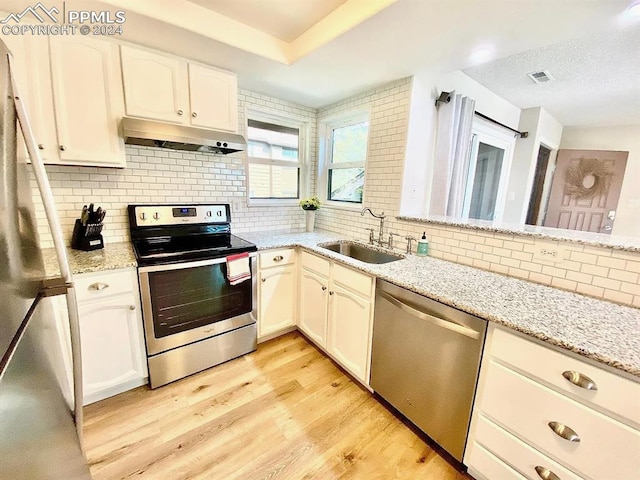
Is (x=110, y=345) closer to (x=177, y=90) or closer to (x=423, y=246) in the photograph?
(x=177, y=90)

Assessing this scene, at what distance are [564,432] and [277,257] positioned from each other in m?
1.93

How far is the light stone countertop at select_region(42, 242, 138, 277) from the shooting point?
4.98 feet

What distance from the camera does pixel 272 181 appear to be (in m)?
2.99

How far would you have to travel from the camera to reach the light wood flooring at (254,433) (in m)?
1.39

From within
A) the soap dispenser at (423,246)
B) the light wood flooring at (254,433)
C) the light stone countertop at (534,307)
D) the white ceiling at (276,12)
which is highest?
the white ceiling at (276,12)

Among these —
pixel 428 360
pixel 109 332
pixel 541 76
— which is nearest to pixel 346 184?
pixel 428 360

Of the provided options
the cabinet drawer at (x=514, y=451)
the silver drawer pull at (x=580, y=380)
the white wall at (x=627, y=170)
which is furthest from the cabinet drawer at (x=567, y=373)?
the white wall at (x=627, y=170)

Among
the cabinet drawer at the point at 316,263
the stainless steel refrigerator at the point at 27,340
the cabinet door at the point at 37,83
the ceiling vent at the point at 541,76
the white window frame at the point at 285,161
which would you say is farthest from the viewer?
the white window frame at the point at 285,161

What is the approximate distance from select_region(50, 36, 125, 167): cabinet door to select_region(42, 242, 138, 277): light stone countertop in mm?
591

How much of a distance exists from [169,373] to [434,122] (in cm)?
290

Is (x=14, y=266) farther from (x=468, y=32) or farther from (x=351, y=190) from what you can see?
(x=351, y=190)

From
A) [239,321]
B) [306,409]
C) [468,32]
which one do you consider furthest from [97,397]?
[468,32]

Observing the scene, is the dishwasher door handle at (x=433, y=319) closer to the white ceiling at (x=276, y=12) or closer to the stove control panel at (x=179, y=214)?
the stove control panel at (x=179, y=214)

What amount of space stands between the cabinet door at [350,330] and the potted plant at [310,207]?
3.66 ft
